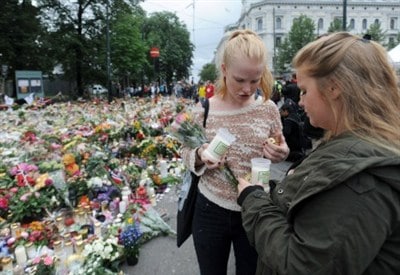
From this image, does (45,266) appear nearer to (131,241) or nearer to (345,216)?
(131,241)

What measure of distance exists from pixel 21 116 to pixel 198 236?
876 centimetres

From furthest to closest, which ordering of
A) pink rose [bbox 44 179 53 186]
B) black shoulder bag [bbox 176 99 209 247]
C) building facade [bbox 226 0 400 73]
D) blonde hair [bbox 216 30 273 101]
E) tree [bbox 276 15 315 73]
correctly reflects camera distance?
building facade [bbox 226 0 400 73] → tree [bbox 276 15 315 73] → pink rose [bbox 44 179 53 186] → black shoulder bag [bbox 176 99 209 247] → blonde hair [bbox 216 30 273 101]

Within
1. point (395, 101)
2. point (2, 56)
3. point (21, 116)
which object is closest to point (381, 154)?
point (395, 101)

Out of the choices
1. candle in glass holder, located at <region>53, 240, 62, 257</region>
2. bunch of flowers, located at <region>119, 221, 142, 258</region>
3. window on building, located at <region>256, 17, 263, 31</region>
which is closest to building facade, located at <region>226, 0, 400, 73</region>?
window on building, located at <region>256, 17, 263, 31</region>

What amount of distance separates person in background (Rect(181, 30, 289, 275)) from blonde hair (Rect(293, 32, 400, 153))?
0.63 m

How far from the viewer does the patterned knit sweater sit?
5.60ft

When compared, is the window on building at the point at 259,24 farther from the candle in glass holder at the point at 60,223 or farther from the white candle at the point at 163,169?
the candle in glass holder at the point at 60,223

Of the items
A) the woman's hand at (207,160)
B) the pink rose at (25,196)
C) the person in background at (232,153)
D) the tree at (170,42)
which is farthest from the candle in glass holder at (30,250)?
the tree at (170,42)

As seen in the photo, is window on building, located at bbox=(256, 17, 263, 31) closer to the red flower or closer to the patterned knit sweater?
the red flower

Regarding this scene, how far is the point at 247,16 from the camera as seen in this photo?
84.2 m

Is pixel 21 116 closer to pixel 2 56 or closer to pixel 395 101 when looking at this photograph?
pixel 395 101

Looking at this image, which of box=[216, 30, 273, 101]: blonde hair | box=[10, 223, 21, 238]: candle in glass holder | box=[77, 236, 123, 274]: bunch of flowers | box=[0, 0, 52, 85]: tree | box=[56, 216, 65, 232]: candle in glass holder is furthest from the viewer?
box=[0, 0, 52, 85]: tree

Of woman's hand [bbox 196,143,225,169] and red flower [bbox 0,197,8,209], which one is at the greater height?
woman's hand [bbox 196,143,225,169]

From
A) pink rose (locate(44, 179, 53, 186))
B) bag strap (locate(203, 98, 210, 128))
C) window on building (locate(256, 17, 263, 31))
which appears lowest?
pink rose (locate(44, 179, 53, 186))
